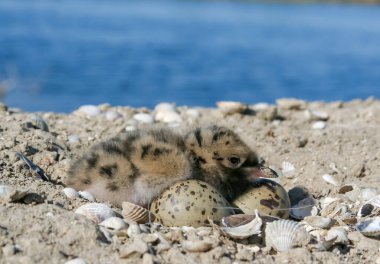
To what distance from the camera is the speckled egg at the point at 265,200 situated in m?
4.53

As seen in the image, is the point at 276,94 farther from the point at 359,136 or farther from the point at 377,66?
the point at 359,136

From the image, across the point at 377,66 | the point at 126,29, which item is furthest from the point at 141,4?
the point at 377,66

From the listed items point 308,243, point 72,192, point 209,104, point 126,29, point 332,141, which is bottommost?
point 308,243

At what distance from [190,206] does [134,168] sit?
0.48m

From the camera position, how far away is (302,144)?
6.38 meters

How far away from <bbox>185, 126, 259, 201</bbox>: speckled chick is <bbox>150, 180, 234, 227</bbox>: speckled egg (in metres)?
0.31

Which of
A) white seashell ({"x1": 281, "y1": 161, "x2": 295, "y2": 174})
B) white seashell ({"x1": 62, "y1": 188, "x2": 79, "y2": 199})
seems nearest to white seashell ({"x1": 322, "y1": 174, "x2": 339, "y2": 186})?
white seashell ({"x1": 281, "y1": 161, "x2": 295, "y2": 174})

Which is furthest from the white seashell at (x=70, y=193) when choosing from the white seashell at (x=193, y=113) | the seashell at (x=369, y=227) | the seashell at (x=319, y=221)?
the white seashell at (x=193, y=113)

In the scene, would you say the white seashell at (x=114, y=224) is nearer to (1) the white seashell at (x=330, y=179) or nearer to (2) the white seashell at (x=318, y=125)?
(1) the white seashell at (x=330, y=179)

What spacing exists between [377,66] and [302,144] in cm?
1335

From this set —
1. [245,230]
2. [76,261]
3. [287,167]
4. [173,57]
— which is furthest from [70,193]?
[173,57]

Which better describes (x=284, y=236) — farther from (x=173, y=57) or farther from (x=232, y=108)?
(x=173, y=57)

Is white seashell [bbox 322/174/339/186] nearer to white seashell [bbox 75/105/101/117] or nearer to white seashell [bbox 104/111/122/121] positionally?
white seashell [bbox 104/111/122/121]

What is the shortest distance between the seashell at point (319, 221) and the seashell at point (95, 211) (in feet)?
3.88
